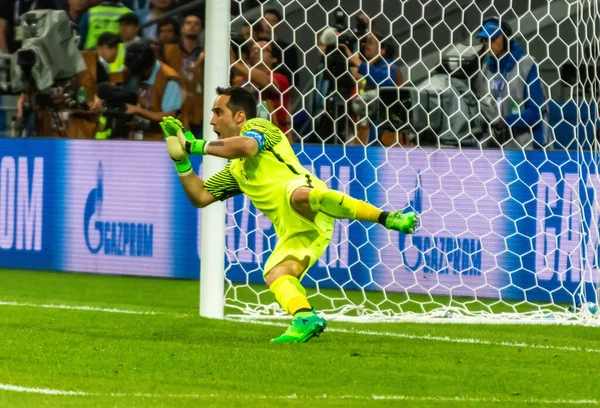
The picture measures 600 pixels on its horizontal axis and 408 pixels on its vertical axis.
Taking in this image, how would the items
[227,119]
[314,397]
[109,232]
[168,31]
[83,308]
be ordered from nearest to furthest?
[314,397] → [227,119] → [83,308] → [109,232] → [168,31]

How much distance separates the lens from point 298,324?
6457mm

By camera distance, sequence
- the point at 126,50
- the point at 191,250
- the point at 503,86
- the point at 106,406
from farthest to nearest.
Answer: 1. the point at 126,50
2. the point at 191,250
3. the point at 503,86
4. the point at 106,406

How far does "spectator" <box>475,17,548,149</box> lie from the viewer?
30.8 ft

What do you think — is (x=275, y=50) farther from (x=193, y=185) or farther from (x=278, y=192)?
(x=278, y=192)

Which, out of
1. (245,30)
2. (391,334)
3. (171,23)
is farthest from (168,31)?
(391,334)

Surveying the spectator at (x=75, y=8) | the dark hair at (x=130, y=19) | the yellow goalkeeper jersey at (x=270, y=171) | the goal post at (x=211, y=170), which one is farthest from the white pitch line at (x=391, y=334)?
the spectator at (x=75, y=8)

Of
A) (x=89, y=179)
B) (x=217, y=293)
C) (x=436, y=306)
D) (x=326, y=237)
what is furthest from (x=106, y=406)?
(x=89, y=179)

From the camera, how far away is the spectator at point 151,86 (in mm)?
10844

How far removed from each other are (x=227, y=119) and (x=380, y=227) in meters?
3.11

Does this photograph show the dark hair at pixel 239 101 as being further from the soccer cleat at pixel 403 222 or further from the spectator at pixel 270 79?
the spectator at pixel 270 79

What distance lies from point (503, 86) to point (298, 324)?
12.2ft

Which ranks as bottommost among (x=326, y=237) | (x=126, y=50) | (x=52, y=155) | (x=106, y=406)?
(x=106, y=406)

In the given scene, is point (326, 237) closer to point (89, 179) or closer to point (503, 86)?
point (503, 86)

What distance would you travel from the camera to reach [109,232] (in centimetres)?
1070
